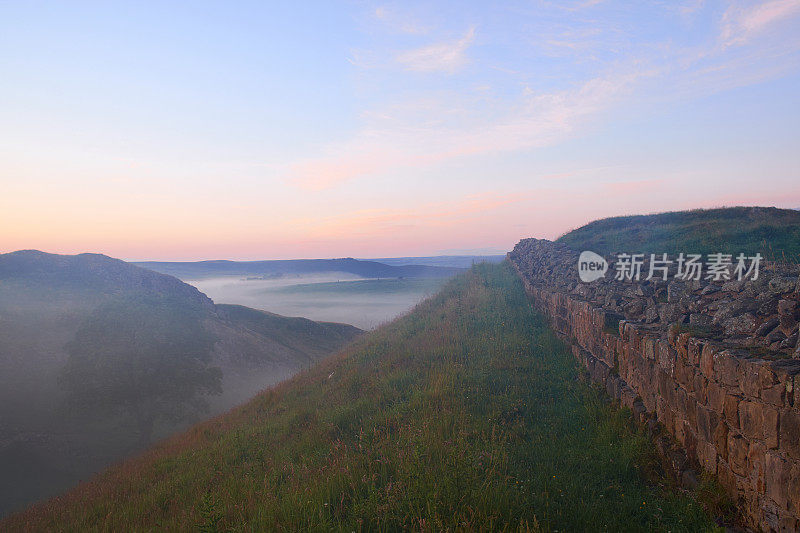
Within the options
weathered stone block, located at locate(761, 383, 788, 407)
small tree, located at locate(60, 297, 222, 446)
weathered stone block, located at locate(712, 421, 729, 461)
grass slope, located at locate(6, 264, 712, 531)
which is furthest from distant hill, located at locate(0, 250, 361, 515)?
weathered stone block, located at locate(761, 383, 788, 407)

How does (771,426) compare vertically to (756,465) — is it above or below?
above

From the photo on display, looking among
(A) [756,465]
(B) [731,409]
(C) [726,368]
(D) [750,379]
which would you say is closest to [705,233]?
(C) [726,368]

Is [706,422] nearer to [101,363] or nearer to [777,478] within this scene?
[777,478]

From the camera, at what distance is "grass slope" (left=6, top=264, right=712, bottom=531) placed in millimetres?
4168

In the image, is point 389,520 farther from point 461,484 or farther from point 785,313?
point 785,313

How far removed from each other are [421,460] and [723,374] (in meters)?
3.19

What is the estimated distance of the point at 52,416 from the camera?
1656 centimetres

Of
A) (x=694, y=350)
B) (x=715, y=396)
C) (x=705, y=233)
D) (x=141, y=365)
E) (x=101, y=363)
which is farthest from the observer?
(x=141, y=365)

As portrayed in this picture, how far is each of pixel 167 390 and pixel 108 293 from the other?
8.09m

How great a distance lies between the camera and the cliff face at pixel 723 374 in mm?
3434

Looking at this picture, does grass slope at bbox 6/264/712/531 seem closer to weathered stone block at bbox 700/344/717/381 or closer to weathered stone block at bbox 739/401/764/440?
weathered stone block at bbox 739/401/764/440

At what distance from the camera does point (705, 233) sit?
15188 millimetres

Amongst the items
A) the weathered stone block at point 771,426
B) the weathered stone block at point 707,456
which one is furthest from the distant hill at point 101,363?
the weathered stone block at point 771,426

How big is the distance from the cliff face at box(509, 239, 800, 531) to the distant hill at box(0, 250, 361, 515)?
1605 centimetres
